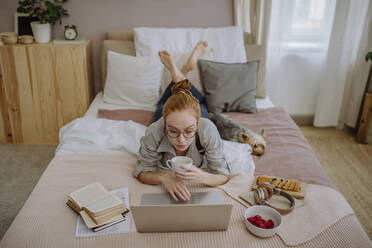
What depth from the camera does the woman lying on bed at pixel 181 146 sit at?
4.12ft

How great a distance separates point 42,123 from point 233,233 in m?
2.00

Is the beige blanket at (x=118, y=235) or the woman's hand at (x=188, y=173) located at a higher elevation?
the woman's hand at (x=188, y=173)

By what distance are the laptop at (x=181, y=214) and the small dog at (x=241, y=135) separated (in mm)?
652

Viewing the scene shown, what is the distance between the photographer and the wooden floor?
2.05 meters

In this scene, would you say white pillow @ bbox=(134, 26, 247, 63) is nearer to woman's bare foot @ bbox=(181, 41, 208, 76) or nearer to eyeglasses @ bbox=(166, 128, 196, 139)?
woman's bare foot @ bbox=(181, 41, 208, 76)

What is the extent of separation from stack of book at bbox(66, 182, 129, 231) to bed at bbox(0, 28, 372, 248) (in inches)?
1.9

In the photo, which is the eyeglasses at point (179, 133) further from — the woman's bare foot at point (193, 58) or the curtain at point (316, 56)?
the curtain at point (316, 56)

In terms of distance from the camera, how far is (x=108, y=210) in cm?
119

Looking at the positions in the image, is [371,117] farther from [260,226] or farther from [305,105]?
[260,226]

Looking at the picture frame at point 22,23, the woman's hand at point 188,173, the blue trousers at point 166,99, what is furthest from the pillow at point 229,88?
the picture frame at point 22,23

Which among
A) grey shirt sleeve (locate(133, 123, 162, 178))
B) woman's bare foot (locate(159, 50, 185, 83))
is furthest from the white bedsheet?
grey shirt sleeve (locate(133, 123, 162, 178))

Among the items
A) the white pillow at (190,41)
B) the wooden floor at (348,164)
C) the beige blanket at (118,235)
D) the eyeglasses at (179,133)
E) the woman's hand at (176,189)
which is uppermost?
the white pillow at (190,41)

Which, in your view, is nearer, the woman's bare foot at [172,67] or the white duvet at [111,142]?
the white duvet at [111,142]

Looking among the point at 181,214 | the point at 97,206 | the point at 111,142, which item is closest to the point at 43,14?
the point at 111,142
